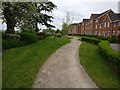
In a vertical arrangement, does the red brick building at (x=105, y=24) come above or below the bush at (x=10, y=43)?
above

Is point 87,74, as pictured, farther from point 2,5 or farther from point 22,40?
point 22,40

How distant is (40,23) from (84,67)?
27364 mm

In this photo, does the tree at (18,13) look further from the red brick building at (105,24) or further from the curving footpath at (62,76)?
the red brick building at (105,24)

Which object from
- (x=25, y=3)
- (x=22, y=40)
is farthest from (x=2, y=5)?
(x=22, y=40)

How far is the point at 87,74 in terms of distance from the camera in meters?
12.7

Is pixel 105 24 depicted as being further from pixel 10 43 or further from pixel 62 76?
pixel 62 76

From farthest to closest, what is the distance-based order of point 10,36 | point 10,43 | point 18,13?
point 10,36
point 18,13
point 10,43

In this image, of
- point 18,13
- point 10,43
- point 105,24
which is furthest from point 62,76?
point 105,24

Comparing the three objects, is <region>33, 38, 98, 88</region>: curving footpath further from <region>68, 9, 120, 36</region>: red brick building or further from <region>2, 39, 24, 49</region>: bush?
<region>68, 9, 120, 36</region>: red brick building

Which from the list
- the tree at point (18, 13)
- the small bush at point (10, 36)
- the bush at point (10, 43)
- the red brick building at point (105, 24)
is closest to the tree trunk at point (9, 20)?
the tree at point (18, 13)

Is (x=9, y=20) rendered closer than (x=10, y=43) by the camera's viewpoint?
No

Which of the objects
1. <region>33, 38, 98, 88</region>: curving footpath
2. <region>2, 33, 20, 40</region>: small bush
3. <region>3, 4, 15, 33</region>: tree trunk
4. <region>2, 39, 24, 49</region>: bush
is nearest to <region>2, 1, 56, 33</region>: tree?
<region>3, 4, 15, 33</region>: tree trunk

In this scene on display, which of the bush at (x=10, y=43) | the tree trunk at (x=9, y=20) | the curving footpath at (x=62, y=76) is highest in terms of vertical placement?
the tree trunk at (x=9, y=20)

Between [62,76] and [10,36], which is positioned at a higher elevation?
[10,36]
